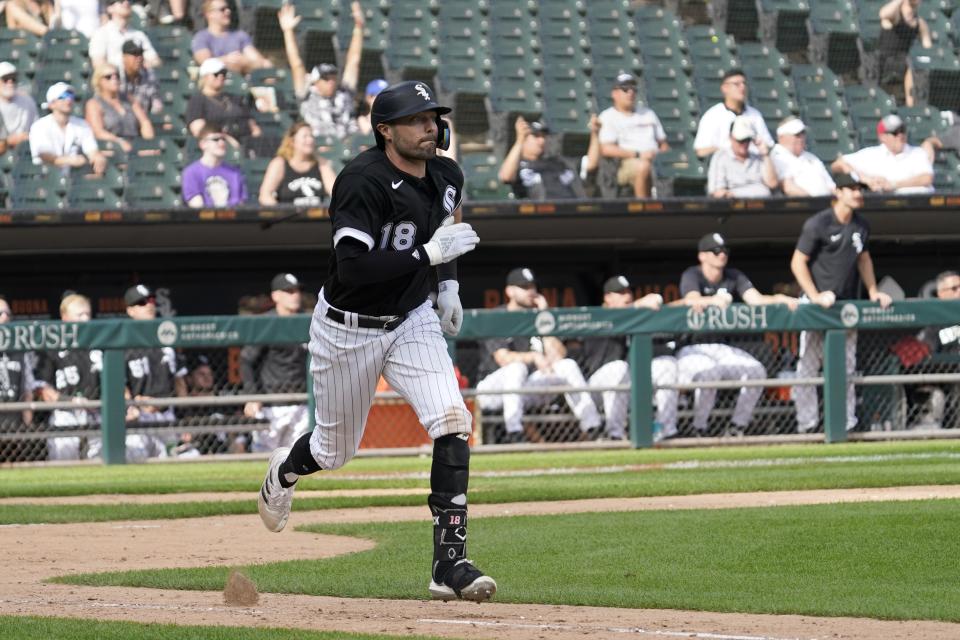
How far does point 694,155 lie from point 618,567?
10.3 m

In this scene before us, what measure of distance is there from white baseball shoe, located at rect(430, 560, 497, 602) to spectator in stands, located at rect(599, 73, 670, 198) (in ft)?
33.7

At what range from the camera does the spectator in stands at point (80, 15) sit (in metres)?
16.1

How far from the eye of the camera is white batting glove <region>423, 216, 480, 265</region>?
522cm

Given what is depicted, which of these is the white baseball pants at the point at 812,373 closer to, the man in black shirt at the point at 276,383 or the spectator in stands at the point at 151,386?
the man in black shirt at the point at 276,383

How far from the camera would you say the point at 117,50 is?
1535cm

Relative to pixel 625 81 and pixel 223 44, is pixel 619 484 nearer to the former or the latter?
pixel 625 81

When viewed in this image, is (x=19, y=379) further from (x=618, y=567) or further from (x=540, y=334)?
(x=618, y=567)

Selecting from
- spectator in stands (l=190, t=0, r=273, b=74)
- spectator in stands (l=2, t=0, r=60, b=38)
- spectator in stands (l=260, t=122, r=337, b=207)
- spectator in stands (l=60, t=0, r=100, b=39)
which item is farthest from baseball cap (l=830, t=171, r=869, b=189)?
spectator in stands (l=2, t=0, r=60, b=38)

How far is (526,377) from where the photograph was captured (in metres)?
12.8

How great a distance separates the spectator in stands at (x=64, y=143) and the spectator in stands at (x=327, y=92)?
205cm

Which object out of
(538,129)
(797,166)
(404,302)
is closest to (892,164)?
(797,166)

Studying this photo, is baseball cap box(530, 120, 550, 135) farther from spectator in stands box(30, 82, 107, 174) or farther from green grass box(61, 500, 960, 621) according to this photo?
green grass box(61, 500, 960, 621)

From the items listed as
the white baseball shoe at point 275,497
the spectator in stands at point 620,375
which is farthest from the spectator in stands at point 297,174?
the white baseball shoe at point 275,497

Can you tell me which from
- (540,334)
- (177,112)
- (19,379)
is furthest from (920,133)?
(19,379)
